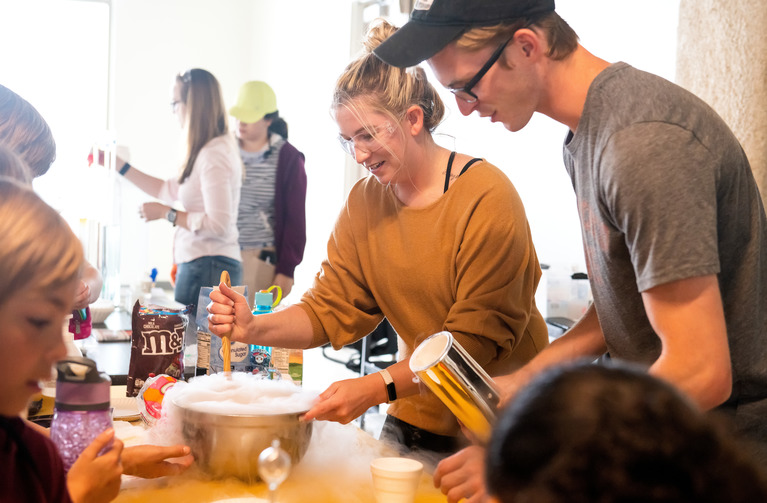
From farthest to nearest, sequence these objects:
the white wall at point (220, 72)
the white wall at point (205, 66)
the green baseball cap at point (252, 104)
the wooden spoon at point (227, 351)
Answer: the white wall at point (205, 66), the white wall at point (220, 72), the green baseball cap at point (252, 104), the wooden spoon at point (227, 351)

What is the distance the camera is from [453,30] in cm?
120

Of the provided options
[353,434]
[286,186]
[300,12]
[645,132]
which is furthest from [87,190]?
[300,12]

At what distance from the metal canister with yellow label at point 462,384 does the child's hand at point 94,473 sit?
0.41 metres

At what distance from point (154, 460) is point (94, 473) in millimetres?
223

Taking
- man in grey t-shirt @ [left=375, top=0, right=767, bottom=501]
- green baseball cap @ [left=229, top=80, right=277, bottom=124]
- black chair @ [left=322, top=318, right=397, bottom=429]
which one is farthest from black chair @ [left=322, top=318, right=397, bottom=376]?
man in grey t-shirt @ [left=375, top=0, right=767, bottom=501]

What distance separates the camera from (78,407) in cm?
102

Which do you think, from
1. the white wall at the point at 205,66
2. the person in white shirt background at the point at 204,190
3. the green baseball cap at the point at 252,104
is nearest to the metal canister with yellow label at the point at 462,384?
the person in white shirt background at the point at 204,190

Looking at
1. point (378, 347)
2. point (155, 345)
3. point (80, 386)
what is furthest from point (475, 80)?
point (378, 347)

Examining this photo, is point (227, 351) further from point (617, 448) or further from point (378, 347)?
point (378, 347)

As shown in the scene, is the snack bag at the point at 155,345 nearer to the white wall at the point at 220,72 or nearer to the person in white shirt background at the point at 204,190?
the person in white shirt background at the point at 204,190

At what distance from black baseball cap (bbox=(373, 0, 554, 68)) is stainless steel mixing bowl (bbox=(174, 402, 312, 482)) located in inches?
24.1

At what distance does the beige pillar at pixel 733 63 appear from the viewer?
1.98m

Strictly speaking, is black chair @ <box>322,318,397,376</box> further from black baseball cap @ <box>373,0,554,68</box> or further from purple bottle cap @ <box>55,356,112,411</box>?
purple bottle cap @ <box>55,356,112,411</box>

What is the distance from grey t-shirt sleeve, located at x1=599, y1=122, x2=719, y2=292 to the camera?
0.97 meters
